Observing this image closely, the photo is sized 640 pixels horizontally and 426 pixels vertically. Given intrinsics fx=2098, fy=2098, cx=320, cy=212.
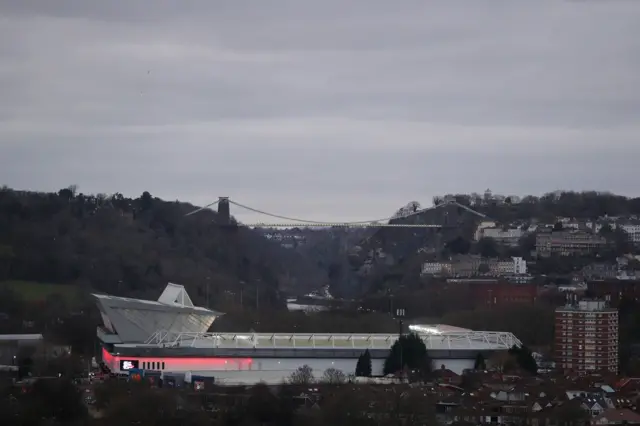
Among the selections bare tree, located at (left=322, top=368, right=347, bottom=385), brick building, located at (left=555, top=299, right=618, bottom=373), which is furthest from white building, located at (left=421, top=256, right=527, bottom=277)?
bare tree, located at (left=322, top=368, right=347, bottom=385)

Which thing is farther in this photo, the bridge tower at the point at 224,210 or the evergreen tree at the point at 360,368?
the bridge tower at the point at 224,210

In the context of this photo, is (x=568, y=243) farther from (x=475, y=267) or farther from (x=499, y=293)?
(x=499, y=293)

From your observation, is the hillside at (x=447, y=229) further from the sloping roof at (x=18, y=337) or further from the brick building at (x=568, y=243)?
the sloping roof at (x=18, y=337)

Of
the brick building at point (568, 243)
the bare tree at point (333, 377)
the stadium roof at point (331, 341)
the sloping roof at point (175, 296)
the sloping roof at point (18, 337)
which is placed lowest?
the bare tree at point (333, 377)

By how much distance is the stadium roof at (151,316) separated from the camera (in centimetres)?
6706

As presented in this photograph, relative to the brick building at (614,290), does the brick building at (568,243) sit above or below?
above

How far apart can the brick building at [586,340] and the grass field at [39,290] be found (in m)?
25.4

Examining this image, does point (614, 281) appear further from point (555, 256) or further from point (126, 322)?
point (126, 322)

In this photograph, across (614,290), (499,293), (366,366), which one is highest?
(614,290)

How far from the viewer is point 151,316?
68.6 meters

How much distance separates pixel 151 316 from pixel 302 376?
11.8 m

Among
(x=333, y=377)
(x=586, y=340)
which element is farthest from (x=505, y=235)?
(x=333, y=377)

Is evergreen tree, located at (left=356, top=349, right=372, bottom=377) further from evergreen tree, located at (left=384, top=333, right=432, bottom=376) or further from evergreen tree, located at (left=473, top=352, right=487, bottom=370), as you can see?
evergreen tree, located at (left=473, top=352, right=487, bottom=370)

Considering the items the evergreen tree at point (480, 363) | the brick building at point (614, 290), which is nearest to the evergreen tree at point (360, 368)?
the evergreen tree at point (480, 363)
